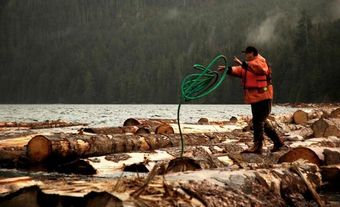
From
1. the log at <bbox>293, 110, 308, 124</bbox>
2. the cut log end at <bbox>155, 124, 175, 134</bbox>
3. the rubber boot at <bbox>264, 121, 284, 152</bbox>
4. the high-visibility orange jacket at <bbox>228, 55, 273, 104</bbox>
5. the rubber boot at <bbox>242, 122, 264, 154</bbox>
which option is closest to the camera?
the high-visibility orange jacket at <bbox>228, 55, 273, 104</bbox>

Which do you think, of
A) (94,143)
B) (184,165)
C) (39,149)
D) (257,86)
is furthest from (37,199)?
(94,143)

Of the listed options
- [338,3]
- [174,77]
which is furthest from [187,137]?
[174,77]

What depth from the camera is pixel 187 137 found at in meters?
11.2

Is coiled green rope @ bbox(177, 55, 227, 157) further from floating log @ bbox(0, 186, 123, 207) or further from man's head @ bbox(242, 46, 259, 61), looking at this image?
floating log @ bbox(0, 186, 123, 207)

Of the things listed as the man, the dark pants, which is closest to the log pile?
the dark pants

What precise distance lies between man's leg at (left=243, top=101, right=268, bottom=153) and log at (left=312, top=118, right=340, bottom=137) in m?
4.70

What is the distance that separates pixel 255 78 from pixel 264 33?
A: 15857 cm

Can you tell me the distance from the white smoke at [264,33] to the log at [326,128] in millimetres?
126903

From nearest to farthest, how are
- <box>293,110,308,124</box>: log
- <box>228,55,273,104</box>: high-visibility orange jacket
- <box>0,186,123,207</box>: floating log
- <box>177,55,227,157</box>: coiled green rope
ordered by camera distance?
<box>0,186,123,207</box>: floating log → <box>177,55,227,157</box>: coiled green rope → <box>228,55,273,104</box>: high-visibility orange jacket → <box>293,110,308,124</box>: log

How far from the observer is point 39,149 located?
9.01 m

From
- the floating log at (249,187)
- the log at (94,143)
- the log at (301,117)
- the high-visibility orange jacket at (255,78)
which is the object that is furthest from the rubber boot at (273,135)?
the log at (301,117)

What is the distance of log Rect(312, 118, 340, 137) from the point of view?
12.0 metres

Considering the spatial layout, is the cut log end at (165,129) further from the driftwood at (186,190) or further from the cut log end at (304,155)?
the driftwood at (186,190)

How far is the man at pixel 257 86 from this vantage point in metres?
7.84
